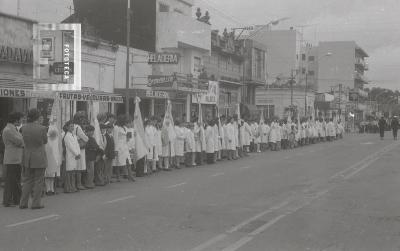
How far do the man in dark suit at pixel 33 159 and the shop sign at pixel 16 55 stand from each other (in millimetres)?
10935

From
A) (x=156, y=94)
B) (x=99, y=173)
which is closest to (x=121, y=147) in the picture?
(x=99, y=173)

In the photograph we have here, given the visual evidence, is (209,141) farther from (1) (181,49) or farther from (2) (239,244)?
(2) (239,244)

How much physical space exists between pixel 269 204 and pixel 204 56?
2975 centimetres

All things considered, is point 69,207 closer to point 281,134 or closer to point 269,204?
point 269,204

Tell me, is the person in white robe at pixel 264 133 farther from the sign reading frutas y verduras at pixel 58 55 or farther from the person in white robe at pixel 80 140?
the person in white robe at pixel 80 140

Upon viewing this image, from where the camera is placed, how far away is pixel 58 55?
25281 millimetres

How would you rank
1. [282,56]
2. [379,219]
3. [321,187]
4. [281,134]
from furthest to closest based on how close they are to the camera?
[282,56]
[281,134]
[321,187]
[379,219]

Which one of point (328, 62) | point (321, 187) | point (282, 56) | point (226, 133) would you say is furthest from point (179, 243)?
point (328, 62)

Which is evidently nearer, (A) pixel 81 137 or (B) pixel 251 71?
(A) pixel 81 137

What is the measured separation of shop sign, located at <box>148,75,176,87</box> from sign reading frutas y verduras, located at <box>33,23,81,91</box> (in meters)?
6.10

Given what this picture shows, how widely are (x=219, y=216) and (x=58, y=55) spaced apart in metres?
16.5

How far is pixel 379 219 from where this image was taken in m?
10.4

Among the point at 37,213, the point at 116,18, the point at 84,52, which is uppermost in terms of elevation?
the point at 116,18

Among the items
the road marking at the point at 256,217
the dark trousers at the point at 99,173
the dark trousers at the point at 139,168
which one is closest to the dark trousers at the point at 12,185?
the dark trousers at the point at 99,173
